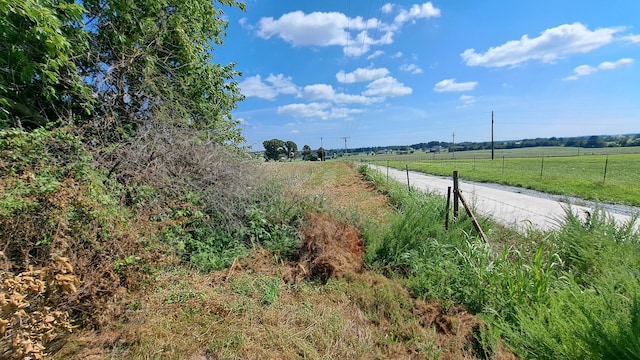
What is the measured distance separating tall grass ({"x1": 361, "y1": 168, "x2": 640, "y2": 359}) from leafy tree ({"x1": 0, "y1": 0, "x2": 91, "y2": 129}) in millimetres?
4944

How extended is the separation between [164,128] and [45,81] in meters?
1.53

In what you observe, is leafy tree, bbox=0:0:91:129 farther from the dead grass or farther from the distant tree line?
the distant tree line

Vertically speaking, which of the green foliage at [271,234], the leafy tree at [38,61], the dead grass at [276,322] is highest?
the leafy tree at [38,61]

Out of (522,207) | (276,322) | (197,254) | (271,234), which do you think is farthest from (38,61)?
(522,207)

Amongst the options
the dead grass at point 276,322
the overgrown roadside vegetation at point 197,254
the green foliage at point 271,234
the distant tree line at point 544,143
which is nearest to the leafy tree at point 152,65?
the overgrown roadside vegetation at point 197,254

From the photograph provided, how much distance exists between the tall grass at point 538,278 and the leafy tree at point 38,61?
16.2ft

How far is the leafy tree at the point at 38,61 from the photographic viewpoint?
10.7ft

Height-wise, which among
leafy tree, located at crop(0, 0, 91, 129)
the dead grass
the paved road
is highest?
leafy tree, located at crop(0, 0, 91, 129)

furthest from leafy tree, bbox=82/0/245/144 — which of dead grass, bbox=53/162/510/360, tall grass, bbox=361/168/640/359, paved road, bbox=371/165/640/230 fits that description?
paved road, bbox=371/165/640/230

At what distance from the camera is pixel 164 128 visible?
15.8 feet

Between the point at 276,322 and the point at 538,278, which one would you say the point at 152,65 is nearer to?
the point at 276,322

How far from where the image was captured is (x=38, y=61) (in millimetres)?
3895

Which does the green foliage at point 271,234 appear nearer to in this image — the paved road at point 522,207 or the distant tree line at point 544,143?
the paved road at point 522,207

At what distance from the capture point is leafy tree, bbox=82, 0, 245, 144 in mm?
4824
